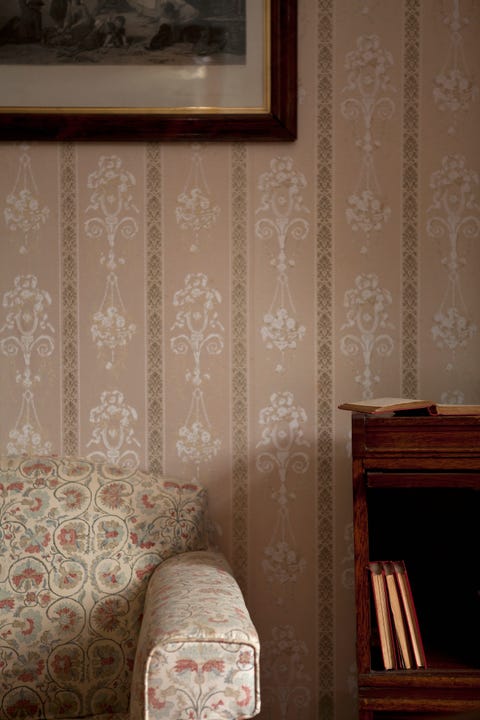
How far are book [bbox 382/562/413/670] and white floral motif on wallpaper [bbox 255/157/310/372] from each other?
0.69m

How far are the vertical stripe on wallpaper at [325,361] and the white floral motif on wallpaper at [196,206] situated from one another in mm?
310

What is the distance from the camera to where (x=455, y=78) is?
2033 mm

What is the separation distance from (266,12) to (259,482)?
131 centimetres

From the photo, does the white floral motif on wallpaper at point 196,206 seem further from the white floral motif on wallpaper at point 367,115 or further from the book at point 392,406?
the book at point 392,406

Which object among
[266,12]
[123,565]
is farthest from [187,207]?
[123,565]

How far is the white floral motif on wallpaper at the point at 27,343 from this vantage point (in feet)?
6.70

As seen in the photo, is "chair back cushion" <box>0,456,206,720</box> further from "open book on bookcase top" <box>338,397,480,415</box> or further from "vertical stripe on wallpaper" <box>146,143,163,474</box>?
"open book on bookcase top" <box>338,397,480,415</box>

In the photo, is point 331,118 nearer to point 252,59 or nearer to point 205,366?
point 252,59

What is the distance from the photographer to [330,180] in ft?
6.70

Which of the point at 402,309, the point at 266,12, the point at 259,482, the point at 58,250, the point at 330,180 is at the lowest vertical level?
the point at 259,482

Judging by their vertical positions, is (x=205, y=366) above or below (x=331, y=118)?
below

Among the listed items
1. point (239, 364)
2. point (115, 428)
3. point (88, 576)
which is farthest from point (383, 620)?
point (115, 428)

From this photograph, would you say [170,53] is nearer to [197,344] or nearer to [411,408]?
[197,344]

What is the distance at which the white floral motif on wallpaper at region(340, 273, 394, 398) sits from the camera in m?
2.05
